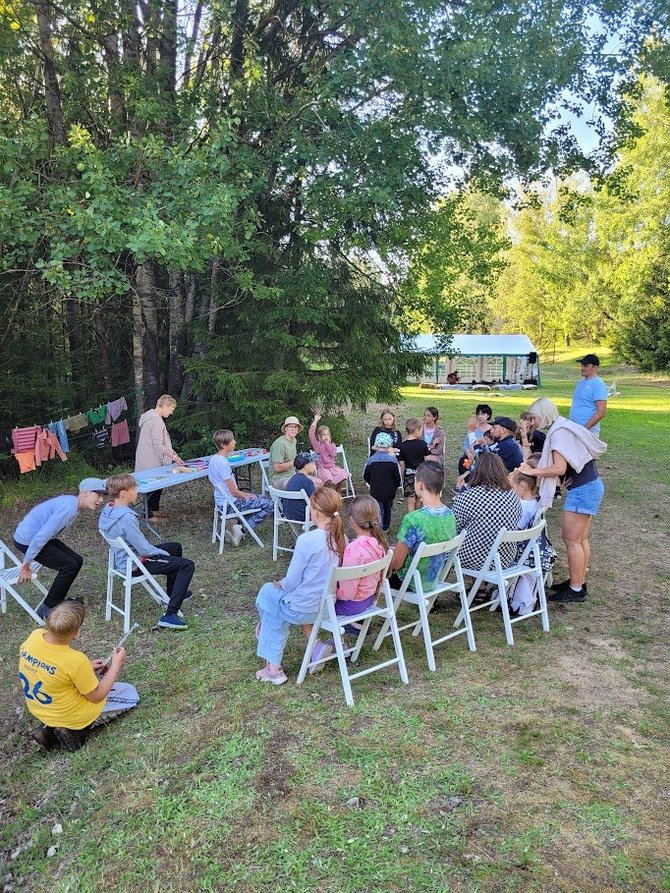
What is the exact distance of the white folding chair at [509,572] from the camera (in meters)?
4.23

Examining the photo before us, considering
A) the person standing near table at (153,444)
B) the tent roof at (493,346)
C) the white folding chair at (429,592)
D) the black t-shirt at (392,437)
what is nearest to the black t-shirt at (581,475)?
the white folding chair at (429,592)

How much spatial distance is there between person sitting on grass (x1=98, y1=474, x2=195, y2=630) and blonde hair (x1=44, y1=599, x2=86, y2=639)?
137cm

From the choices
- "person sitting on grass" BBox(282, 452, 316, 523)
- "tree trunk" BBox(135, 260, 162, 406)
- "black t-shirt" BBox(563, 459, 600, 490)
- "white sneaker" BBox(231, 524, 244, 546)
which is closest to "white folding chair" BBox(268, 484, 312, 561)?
"person sitting on grass" BBox(282, 452, 316, 523)

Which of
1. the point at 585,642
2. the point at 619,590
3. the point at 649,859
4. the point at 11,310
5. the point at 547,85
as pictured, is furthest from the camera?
the point at 11,310

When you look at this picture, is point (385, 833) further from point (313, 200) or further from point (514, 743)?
point (313, 200)

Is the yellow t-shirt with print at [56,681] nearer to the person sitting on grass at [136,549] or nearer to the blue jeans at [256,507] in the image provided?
the person sitting on grass at [136,549]

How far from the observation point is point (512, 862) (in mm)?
2430

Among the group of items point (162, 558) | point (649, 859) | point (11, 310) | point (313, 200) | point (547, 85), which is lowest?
point (649, 859)

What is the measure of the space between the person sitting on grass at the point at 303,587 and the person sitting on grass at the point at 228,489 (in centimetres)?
252

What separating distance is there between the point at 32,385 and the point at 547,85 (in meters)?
8.49

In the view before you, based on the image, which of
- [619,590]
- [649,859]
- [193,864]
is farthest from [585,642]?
[193,864]

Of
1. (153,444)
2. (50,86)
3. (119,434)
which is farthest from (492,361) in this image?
(153,444)

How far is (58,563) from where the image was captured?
4.71 m

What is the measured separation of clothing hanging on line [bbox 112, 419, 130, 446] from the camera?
31.9 feet
